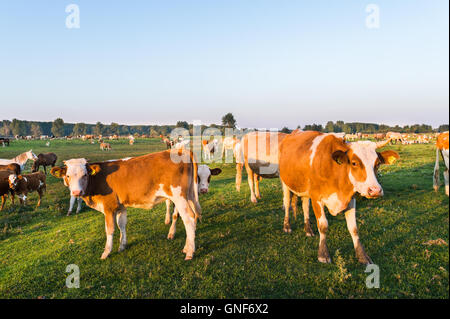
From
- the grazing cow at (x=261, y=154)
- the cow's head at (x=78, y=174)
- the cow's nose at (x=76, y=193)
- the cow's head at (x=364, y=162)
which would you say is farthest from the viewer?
the grazing cow at (x=261, y=154)

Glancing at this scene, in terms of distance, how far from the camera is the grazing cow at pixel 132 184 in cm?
581

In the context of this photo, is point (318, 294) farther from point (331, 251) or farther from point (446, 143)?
point (446, 143)

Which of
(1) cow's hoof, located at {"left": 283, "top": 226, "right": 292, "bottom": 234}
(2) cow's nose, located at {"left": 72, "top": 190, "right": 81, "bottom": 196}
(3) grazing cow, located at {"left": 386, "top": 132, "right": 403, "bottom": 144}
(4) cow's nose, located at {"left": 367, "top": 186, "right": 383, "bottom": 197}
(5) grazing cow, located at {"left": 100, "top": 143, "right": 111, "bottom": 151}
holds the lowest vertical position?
(1) cow's hoof, located at {"left": 283, "top": 226, "right": 292, "bottom": 234}

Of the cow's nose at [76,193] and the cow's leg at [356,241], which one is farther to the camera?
the cow's nose at [76,193]

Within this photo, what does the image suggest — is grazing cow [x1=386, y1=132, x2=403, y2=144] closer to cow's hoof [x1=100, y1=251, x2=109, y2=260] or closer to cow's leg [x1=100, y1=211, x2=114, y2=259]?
cow's leg [x1=100, y1=211, x2=114, y2=259]

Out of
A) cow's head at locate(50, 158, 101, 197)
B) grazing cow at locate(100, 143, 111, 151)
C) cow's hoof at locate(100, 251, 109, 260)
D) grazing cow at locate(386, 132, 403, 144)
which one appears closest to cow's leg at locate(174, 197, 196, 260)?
cow's hoof at locate(100, 251, 109, 260)

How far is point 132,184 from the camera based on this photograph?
5.91 metres

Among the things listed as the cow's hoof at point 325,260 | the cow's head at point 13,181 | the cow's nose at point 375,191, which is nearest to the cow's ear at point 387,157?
the cow's nose at point 375,191

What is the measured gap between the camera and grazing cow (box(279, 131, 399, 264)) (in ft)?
14.2

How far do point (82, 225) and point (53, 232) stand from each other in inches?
31.8

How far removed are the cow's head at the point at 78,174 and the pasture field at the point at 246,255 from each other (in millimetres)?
1627

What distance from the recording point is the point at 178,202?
5867 mm

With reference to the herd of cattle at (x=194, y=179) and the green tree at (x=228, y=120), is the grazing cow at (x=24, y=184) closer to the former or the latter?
the herd of cattle at (x=194, y=179)

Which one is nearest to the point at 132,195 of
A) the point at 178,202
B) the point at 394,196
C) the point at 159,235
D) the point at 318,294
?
the point at 178,202
